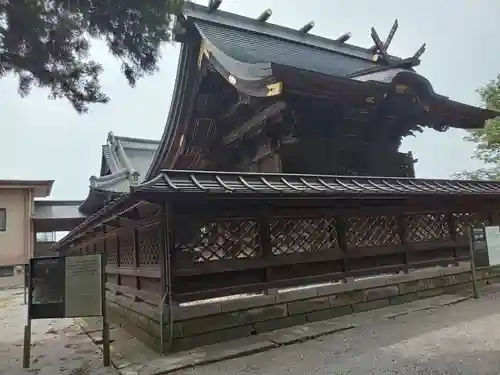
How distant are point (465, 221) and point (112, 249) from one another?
7.91 meters

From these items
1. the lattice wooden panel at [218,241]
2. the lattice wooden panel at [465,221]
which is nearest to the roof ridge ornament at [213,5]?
the lattice wooden panel at [218,241]

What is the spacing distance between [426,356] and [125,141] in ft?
57.4

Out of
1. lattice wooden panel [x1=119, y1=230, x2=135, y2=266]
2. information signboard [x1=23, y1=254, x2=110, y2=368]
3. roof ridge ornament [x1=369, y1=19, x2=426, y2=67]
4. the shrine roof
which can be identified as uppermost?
roof ridge ornament [x1=369, y1=19, x2=426, y2=67]

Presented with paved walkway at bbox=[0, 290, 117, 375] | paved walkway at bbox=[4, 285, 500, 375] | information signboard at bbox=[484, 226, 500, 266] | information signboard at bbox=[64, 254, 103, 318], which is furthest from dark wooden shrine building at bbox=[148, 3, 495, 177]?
paved walkway at bbox=[0, 290, 117, 375]

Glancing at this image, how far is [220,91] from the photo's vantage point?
890 centimetres

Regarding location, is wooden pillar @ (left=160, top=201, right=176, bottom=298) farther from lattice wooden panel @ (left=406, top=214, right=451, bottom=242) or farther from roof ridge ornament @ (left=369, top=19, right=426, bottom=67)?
roof ridge ornament @ (left=369, top=19, right=426, bottom=67)

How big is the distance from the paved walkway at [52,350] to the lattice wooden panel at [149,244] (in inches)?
57.2

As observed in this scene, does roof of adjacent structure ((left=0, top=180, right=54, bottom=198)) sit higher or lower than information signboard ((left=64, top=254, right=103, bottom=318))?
higher

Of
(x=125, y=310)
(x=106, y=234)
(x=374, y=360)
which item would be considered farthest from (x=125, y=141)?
(x=374, y=360)

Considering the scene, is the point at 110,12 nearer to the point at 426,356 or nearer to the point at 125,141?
the point at 426,356

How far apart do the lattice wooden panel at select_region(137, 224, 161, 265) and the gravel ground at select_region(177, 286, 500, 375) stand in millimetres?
1939

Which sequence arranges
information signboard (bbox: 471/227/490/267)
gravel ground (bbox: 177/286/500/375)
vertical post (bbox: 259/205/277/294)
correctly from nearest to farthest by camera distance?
gravel ground (bbox: 177/286/500/375)
vertical post (bbox: 259/205/277/294)
information signboard (bbox: 471/227/490/267)

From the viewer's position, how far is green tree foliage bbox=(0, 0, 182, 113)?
471 cm

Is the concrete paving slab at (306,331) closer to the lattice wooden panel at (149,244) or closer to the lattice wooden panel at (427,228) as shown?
the lattice wooden panel at (149,244)
